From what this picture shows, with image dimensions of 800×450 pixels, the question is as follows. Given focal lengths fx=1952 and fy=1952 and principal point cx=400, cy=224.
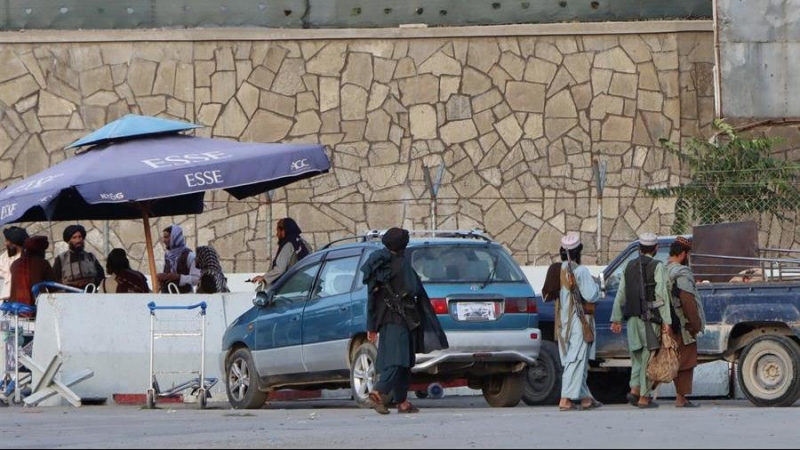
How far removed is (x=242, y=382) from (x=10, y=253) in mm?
3909

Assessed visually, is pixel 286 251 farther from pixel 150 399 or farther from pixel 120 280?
pixel 150 399

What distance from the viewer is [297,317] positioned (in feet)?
60.7

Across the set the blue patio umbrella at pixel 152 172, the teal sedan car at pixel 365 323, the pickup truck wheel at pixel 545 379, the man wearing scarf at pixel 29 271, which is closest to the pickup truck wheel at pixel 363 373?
the teal sedan car at pixel 365 323

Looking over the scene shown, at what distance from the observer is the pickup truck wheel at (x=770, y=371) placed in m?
17.9

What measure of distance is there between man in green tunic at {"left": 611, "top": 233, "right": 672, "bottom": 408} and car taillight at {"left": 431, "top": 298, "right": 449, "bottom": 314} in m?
1.64

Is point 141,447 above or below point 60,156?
below

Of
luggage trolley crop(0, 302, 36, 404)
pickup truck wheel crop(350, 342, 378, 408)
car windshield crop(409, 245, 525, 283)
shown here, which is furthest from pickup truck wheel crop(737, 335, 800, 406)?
luggage trolley crop(0, 302, 36, 404)

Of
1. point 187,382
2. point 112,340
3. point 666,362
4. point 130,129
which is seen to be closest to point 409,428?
point 666,362

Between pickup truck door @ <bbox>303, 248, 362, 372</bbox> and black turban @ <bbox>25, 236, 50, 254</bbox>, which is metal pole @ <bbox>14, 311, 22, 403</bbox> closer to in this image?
black turban @ <bbox>25, 236, 50, 254</bbox>

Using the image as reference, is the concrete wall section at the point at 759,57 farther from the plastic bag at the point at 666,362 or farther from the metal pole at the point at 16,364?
the metal pole at the point at 16,364

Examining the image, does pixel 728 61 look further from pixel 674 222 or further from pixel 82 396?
pixel 82 396

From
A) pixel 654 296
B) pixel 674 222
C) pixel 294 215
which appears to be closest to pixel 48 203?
pixel 654 296

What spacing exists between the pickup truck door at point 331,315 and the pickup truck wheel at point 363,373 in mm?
192

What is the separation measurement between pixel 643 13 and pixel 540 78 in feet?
6.36
